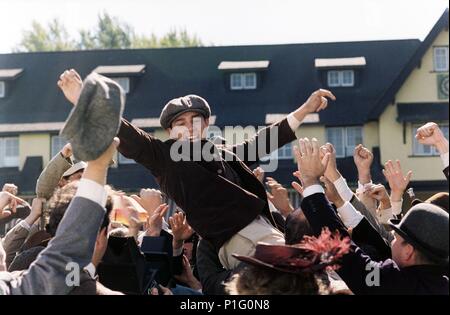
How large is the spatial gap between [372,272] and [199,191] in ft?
3.33

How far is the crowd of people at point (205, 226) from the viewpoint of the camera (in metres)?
2.85

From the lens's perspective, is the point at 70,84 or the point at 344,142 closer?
the point at 70,84

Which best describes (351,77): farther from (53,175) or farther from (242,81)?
(53,175)

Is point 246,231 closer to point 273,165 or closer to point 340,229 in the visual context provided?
point 340,229

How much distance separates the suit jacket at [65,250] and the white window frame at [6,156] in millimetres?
28188

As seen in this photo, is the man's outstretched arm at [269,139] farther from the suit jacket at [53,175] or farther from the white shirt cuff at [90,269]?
the white shirt cuff at [90,269]

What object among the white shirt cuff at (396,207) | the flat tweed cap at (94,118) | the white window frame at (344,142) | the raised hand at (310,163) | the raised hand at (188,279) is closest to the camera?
the flat tweed cap at (94,118)

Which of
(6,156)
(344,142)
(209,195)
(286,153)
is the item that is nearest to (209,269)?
(209,195)

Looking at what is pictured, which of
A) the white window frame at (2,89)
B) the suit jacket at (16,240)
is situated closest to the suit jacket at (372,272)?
the suit jacket at (16,240)

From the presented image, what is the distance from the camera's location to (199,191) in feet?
12.7

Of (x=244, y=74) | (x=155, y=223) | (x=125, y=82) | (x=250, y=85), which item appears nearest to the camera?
(x=155, y=223)

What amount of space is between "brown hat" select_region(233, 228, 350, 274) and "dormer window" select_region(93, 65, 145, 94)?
28557 mm
